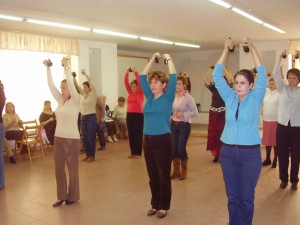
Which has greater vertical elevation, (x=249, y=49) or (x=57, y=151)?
(x=249, y=49)

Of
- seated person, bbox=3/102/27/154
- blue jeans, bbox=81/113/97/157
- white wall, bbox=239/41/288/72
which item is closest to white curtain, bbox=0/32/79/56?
seated person, bbox=3/102/27/154

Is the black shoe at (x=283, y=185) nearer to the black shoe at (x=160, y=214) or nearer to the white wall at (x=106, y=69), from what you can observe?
the black shoe at (x=160, y=214)

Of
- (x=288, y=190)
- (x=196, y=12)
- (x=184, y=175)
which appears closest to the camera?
(x=288, y=190)

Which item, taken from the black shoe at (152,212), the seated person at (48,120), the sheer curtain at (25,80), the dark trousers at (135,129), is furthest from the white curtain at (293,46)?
the black shoe at (152,212)

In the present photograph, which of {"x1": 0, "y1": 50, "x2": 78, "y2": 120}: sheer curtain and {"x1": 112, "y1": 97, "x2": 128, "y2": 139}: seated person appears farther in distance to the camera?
{"x1": 112, "y1": 97, "x2": 128, "y2": 139}: seated person

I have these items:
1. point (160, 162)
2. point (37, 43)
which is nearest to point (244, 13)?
point (160, 162)

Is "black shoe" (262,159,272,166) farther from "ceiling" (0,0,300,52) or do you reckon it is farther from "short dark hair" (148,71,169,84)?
"short dark hair" (148,71,169,84)

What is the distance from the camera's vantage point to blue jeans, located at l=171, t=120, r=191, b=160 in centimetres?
464

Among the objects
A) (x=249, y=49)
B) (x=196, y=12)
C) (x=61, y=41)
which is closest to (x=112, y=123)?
(x=61, y=41)

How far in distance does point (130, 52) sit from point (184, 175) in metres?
7.52

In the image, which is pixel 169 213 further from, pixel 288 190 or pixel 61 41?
pixel 61 41

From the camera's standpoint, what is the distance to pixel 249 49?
8.77ft

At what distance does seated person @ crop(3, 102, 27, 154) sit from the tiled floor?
1009 mm

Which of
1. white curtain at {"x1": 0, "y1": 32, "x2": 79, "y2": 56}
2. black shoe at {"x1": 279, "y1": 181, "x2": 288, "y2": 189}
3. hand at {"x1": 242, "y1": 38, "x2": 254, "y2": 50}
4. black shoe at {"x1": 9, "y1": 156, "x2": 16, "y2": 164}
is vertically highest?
white curtain at {"x1": 0, "y1": 32, "x2": 79, "y2": 56}
